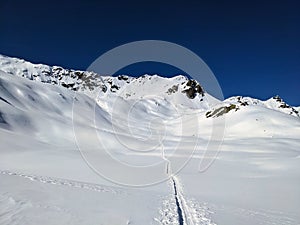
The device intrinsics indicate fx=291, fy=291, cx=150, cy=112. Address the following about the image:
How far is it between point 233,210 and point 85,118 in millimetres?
Answer: 53379

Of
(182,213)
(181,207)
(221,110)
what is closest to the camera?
(182,213)

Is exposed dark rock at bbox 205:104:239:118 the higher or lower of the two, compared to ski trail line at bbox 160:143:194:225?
higher

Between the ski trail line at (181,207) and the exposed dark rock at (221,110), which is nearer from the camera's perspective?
the ski trail line at (181,207)

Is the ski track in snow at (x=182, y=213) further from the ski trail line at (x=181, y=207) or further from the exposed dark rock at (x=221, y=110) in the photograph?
the exposed dark rock at (x=221, y=110)

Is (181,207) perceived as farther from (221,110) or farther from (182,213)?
(221,110)

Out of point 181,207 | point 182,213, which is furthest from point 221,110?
point 182,213

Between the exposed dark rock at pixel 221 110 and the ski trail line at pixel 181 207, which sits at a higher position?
the exposed dark rock at pixel 221 110

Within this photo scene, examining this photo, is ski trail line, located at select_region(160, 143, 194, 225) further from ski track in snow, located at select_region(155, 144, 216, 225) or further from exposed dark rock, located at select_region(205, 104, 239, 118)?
exposed dark rock, located at select_region(205, 104, 239, 118)

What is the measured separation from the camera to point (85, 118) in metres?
63.1

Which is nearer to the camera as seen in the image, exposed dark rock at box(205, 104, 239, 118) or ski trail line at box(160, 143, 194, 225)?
ski trail line at box(160, 143, 194, 225)

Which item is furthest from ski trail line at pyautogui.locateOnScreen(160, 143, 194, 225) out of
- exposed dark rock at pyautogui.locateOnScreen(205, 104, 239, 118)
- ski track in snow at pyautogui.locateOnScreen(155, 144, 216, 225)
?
exposed dark rock at pyautogui.locateOnScreen(205, 104, 239, 118)

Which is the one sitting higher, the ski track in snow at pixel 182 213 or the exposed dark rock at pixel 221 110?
the exposed dark rock at pixel 221 110

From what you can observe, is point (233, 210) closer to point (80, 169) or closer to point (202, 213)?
point (202, 213)

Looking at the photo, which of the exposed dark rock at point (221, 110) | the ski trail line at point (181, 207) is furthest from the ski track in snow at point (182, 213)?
Answer: the exposed dark rock at point (221, 110)
